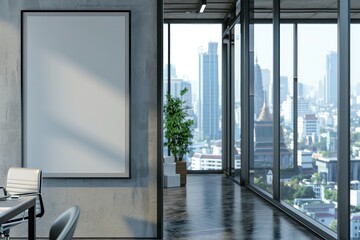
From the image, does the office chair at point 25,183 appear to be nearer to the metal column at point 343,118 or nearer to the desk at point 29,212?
the desk at point 29,212

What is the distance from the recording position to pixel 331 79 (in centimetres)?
484

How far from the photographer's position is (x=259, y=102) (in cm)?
762

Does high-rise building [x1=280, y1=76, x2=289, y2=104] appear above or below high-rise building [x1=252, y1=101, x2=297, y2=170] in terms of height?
above

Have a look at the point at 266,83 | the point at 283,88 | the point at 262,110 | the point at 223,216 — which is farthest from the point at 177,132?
the point at 223,216

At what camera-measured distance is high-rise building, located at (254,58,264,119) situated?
24.7ft

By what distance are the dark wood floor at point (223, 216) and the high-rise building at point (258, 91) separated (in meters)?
1.28

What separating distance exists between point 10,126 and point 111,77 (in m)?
1.05

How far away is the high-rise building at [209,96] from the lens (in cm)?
1065

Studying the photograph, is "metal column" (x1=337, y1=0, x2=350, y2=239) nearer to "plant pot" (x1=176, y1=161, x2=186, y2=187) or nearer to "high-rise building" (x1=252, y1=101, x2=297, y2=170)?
"high-rise building" (x1=252, y1=101, x2=297, y2=170)

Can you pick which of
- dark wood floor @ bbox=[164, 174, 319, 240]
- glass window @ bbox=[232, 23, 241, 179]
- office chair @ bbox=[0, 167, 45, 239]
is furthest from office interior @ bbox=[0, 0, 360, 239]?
glass window @ bbox=[232, 23, 241, 179]

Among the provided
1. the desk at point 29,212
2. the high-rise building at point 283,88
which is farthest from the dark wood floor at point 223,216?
the desk at point 29,212

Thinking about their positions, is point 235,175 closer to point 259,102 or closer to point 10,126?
point 259,102

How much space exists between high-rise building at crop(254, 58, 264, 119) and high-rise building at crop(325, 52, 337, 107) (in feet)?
8.21

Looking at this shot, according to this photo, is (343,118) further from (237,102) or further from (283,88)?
(237,102)
